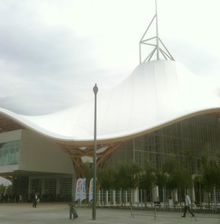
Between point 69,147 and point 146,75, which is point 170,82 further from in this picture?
point 69,147

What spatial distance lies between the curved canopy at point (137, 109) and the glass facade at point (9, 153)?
4.48 meters

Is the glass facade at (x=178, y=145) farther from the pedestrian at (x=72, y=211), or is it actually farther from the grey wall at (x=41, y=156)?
the pedestrian at (x=72, y=211)

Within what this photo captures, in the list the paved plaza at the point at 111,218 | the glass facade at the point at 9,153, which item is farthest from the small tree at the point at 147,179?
the glass facade at the point at 9,153

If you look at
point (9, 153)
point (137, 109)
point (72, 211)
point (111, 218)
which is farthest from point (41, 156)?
point (111, 218)

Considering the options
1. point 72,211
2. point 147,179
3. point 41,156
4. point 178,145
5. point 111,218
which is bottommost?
point 111,218

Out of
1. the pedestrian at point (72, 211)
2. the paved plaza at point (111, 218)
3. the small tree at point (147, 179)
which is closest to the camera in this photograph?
the paved plaza at point (111, 218)

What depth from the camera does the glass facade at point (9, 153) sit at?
45.6 meters

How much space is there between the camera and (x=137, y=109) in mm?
41188

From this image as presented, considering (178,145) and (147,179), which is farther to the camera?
(178,145)

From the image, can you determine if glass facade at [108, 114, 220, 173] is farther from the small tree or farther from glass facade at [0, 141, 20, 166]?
glass facade at [0, 141, 20, 166]

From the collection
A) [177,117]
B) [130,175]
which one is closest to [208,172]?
[130,175]

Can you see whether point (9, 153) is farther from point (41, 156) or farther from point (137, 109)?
point (137, 109)

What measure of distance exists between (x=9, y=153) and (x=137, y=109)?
17.4 m

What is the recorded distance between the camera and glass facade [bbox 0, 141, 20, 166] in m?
45.6
